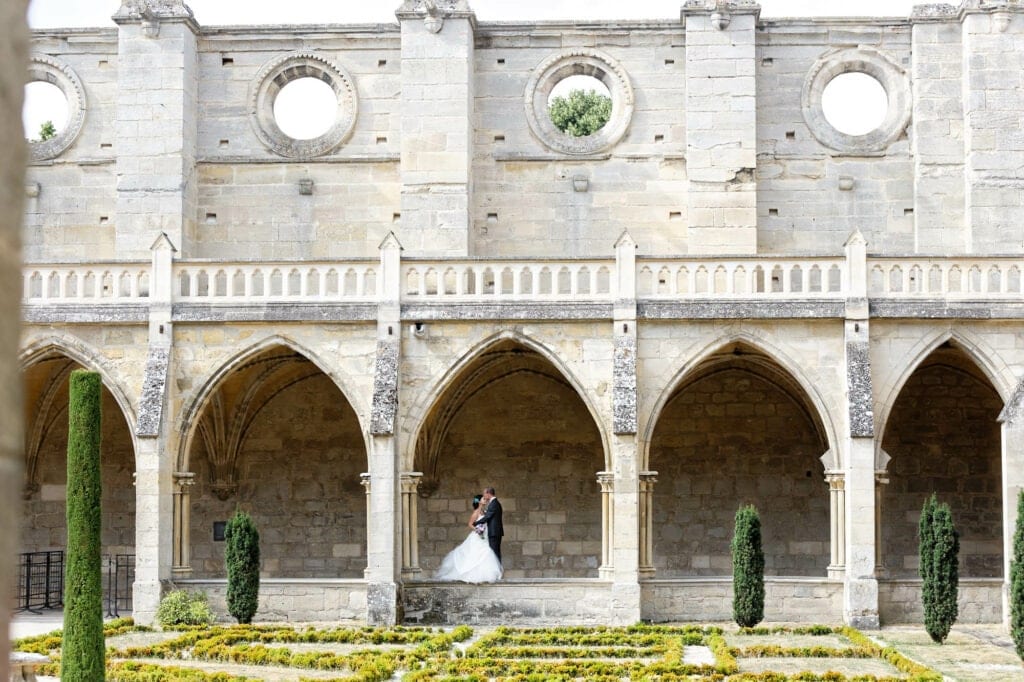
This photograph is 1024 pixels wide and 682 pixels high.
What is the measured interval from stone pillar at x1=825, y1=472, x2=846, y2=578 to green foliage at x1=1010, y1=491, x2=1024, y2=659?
4.65 metres

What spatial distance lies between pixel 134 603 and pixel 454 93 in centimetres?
1036

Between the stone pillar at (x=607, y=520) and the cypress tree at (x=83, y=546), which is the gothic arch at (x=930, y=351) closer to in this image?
the stone pillar at (x=607, y=520)

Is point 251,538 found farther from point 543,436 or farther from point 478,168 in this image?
point 478,168

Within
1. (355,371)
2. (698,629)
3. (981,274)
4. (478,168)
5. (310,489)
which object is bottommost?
(698,629)

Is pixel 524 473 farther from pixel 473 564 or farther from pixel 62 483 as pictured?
pixel 62 483

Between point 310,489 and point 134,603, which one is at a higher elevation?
point 310,489

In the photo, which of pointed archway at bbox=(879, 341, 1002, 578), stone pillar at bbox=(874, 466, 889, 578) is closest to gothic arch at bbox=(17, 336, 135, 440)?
stone pillar at bbox=(874, 466, 889, 578)

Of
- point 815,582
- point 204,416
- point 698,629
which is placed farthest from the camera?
point 204,416

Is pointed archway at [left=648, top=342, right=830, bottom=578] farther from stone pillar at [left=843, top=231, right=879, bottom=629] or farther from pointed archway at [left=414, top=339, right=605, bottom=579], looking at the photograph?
stone pillar at [left=843, top=231, right=879, bottom=629]

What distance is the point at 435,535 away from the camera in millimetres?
26297

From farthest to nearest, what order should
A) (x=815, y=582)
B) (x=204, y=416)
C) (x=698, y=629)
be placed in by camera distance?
(x=204, y=416) → (x=815, y=582) → (x=698, y=629)

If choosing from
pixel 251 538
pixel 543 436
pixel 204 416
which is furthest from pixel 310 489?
pixel 251 538

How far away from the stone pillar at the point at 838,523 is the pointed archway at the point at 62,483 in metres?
12.5

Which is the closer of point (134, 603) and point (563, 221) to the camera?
point (134, 603)
